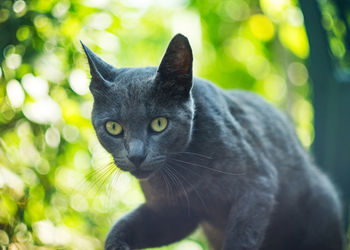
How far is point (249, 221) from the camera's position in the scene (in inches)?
63.0

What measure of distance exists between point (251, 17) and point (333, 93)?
122 centimetres

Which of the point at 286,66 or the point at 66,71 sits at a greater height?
the point at 66,71

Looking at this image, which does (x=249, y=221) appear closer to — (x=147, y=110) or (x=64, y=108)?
(x=147, y=110)

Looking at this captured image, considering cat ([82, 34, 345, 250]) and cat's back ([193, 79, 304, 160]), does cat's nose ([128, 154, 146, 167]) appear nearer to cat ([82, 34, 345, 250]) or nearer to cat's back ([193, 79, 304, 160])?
cat ([82, 34, 345, 250])

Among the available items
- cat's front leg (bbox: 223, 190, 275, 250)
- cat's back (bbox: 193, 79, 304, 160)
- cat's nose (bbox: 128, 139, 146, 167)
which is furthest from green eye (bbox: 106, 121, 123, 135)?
cat's front leg (bbox: 223, 190, 275, 250)

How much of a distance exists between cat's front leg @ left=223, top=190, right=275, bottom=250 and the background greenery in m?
0.50

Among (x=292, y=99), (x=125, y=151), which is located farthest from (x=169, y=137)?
(x=292, y=99)

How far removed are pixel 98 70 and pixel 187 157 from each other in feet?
1.60

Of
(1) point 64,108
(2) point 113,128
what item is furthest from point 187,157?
(1) point 64,108

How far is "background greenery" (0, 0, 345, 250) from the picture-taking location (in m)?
1.86

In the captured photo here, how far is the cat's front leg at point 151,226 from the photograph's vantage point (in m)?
1.68

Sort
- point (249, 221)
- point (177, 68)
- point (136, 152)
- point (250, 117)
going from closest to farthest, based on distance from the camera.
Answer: point (136, 152) → point (177, 68) → point (249, 221) → point (250, 117)

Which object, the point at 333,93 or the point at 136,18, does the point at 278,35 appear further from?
the point at 136,18

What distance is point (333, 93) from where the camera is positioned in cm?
266
